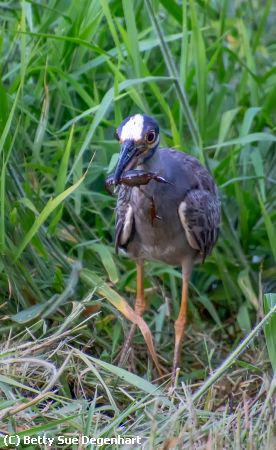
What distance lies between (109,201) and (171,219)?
2.11ft

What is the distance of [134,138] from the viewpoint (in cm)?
429

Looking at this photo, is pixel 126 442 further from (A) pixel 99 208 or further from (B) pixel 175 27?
(B) pixel 175 27

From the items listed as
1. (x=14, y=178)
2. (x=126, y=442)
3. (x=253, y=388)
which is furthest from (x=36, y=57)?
(x=126, y=442)

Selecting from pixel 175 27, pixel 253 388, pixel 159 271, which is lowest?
pixel 253 388

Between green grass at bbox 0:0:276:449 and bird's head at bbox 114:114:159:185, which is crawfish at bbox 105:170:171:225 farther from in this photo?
green grass at bbox 0:0:276:449

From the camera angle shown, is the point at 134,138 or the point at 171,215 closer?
the point at 134,138

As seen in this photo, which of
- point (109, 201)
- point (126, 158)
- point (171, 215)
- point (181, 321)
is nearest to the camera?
point (126, 158)

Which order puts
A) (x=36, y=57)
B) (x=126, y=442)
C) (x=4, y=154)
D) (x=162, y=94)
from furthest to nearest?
1. (x=162, y=94)
2. (x=36, y=57)
3. (x=4, y=154)
4. (x=126, y=442)

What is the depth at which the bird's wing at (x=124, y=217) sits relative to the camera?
4.76m

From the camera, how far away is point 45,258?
190 inches

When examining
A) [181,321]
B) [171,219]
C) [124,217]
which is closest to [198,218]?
[171,219]

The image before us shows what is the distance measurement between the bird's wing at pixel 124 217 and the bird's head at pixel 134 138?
429mm

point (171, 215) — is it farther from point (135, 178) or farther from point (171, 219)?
point (135, 178)

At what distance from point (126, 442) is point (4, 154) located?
142 centimetres
